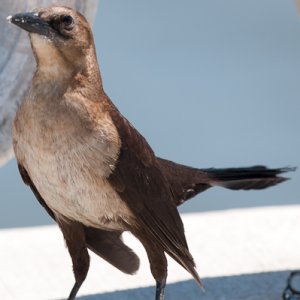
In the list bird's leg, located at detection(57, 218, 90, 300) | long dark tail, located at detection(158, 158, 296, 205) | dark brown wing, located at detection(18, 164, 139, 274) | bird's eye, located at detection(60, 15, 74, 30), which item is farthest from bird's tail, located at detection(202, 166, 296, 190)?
bird's eye, located at detection(60, 15, 74, 30)

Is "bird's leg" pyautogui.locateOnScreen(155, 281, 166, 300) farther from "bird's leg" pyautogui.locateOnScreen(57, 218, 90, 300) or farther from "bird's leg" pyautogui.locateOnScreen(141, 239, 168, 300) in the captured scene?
"bird's leg" pyautogui.locateOnScreen(57, 218, 90, 300)

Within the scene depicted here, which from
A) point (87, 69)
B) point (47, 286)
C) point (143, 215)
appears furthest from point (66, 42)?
point (47, 286)

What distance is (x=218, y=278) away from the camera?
3748 millimetres

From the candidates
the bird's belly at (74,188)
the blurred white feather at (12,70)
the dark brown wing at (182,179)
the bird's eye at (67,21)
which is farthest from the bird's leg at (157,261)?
the blurred white feather at (12,70)

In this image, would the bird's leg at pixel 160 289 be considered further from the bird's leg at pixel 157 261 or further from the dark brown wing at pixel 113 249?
the dark brown wing at pixel 113 249

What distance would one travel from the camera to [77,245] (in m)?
3.06

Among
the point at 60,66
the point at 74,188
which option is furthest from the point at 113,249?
the point at 60,66

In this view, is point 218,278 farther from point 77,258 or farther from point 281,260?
point 77,258

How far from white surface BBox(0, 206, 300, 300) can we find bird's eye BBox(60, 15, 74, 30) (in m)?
1.06

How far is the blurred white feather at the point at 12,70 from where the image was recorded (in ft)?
11.6

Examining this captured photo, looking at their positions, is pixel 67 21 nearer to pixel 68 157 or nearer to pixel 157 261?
pixel 68 157

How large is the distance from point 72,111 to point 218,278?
112cm

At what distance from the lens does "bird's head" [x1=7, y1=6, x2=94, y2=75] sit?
273 cm

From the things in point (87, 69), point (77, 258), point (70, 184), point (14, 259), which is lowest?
point (14, 259)
